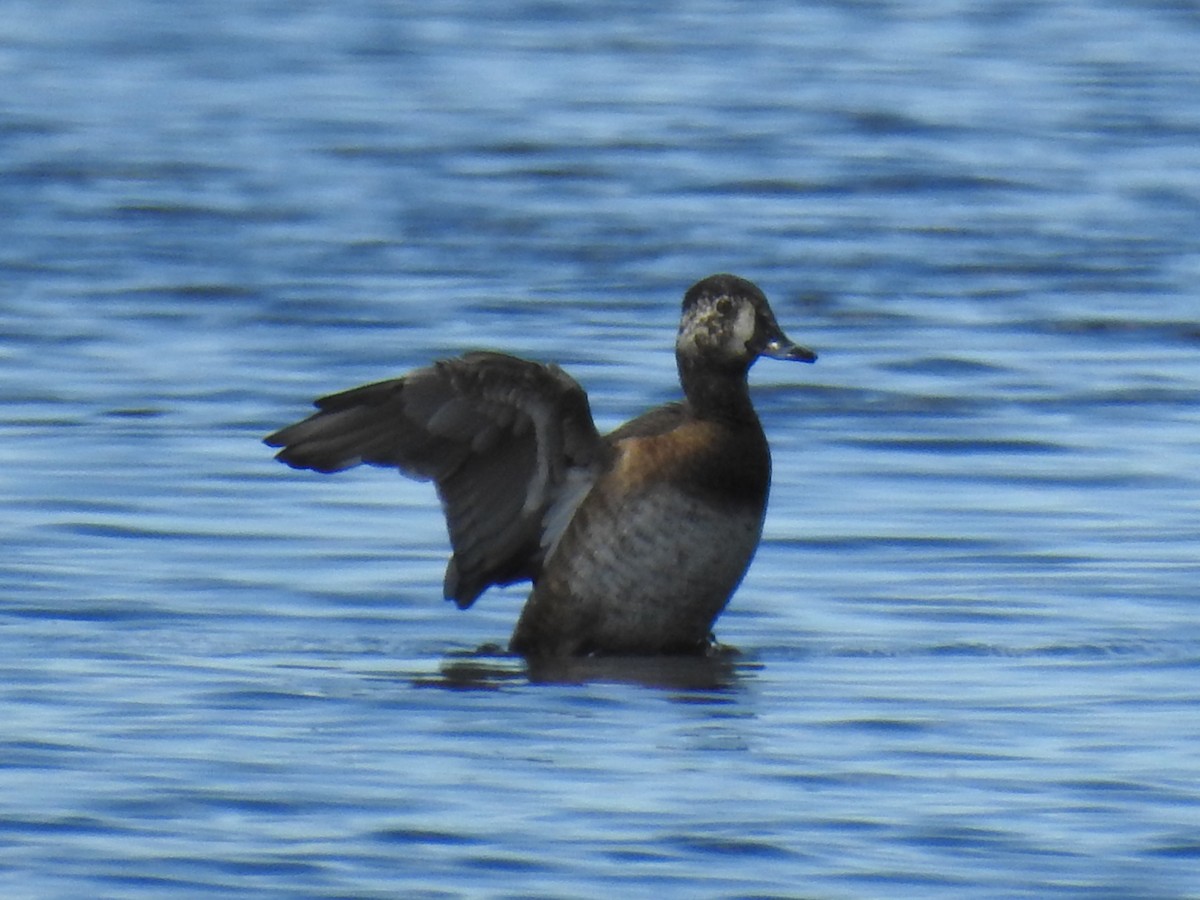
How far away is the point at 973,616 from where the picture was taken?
9414 mm

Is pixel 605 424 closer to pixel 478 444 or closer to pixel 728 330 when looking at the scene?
pixel 728 330

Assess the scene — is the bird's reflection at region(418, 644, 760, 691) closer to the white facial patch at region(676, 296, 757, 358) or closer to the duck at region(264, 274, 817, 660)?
the duck at region(264, 274, 817, 660)

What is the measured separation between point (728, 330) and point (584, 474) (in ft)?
1.90

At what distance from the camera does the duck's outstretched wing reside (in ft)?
28.6

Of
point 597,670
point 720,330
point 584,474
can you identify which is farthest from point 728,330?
point 597,670

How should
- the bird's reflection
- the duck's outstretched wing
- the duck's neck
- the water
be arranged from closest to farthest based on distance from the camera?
the water < the bird's reflection < the duck's outstretched wing < the duck's neck

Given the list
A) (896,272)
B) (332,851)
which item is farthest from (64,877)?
(896,272)

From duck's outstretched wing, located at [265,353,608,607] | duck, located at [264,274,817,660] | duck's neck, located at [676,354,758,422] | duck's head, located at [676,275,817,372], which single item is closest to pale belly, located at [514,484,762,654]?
duck, located at [264,274,817,660]

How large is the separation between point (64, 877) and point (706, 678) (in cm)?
254

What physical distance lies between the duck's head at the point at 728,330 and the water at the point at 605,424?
796 millimetres

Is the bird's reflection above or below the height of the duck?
below

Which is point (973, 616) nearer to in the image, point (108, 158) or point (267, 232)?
point (267, 232)

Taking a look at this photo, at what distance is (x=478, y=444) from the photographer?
8.89 metres

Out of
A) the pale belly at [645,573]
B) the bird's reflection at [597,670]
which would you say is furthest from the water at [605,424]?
the pale belly at [645,573]
